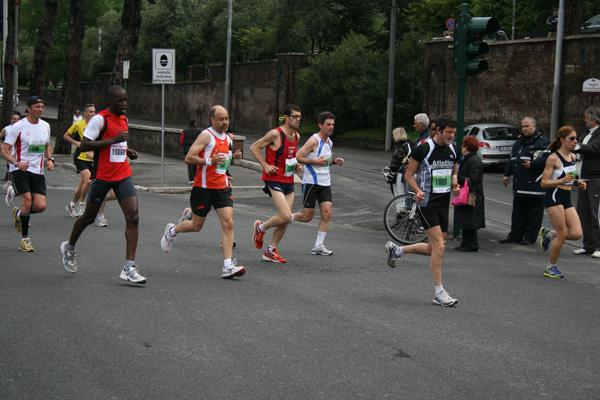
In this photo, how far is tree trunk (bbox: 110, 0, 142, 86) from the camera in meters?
24.5

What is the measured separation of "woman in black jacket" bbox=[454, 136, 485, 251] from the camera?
36.6 ft

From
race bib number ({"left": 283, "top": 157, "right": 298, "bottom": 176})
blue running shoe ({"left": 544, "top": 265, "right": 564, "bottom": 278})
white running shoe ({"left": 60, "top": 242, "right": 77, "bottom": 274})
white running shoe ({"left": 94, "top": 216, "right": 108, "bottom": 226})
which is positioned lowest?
white running shoe ({"left": 94, "top": 216, "right": 108, "bottom": 226})

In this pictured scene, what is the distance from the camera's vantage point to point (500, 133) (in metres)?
26.4

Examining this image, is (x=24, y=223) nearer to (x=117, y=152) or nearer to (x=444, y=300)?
(x=117, y=152)

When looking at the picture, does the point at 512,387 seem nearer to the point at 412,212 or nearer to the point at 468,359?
the point at 468,359

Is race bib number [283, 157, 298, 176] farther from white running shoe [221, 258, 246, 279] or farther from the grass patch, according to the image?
the grass patch

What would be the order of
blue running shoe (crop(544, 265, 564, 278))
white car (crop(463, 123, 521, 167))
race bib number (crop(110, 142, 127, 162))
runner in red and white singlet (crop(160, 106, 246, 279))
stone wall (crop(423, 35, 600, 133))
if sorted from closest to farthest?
race bib number (crop(110, 142, 127, 162)) < runner in red and white singlet (crop(160, 106, 246, 279)) < blue running shoe (crop(544, 265, 564, 278)) < white car (crop(463, 123, 521, 167)) < stone wall (crop(423, 35, 600, 133))

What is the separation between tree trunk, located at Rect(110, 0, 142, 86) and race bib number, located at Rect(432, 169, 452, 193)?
1865 cm

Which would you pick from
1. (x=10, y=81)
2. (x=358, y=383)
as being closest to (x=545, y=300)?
(x=358, y=383)

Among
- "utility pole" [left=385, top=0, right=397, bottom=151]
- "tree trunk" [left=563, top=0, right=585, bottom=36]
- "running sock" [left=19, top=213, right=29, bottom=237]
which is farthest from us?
"utility pole" [left=385, top=0, right=397, bottom=151]

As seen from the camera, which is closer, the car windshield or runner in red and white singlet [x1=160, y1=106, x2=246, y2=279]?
runner in red and white singlet [x1=160, y1=106, x2=246, y2=279]

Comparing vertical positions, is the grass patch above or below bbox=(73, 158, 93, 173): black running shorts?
above

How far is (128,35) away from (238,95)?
24.2m

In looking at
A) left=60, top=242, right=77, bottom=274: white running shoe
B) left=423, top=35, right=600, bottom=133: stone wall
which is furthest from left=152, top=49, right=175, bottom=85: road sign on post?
left=423, top=35, right=600, bottom=133: stone wall
